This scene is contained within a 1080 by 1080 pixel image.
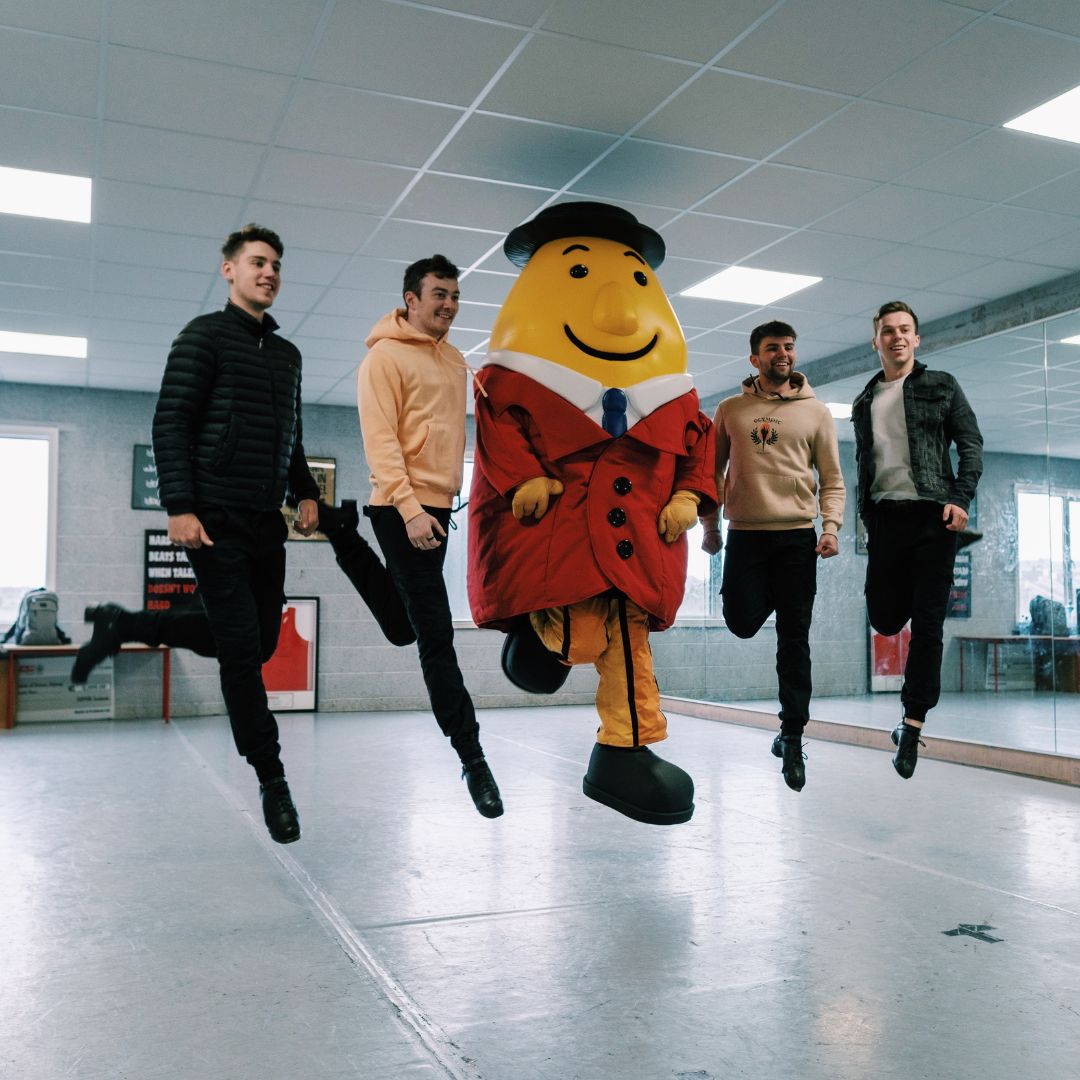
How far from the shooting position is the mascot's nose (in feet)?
8.27

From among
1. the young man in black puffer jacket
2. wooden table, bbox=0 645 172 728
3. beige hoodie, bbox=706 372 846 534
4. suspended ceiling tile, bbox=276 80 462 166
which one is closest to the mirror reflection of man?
beige hoodie, bbox=706 372 846 534

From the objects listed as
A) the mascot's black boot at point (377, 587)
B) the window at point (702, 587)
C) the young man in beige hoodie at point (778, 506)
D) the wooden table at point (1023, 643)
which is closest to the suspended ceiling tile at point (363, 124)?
the young man in beige hoodie at point (778, 506)

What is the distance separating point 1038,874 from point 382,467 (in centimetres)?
299

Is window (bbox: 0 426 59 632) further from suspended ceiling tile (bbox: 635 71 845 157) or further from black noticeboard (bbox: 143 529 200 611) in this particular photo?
suspended ceiling tile (bbox: 635 71 845 157)

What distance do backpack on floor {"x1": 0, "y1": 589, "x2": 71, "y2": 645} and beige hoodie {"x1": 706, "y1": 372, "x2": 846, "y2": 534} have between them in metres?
6.37

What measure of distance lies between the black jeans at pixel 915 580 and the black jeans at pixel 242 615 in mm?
1810

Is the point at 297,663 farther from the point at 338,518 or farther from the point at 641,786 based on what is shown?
the point at 641,786

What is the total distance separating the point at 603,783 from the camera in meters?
2.48

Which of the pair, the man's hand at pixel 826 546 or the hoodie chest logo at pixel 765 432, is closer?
the man's hand at pixel 826 546

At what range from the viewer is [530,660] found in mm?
2564

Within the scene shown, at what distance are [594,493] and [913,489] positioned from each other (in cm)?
117

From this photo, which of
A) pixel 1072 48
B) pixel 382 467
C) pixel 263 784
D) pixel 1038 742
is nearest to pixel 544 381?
A: pixel 382 467

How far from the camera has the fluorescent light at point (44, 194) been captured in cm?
461

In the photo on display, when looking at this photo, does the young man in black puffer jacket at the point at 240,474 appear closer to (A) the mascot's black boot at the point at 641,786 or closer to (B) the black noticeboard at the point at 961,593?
(A) the mascot's black boot at the point at 641,786
